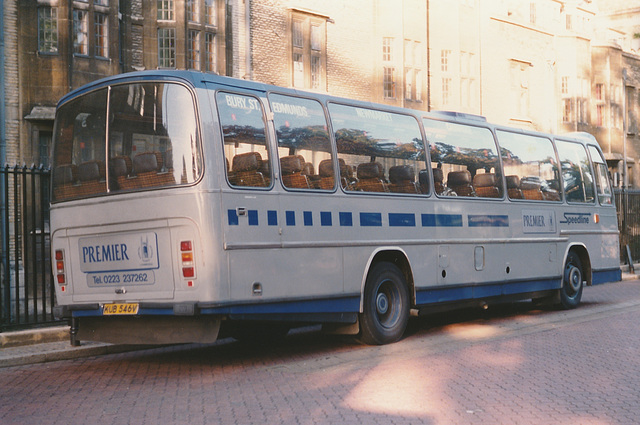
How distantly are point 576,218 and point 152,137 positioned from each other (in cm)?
964

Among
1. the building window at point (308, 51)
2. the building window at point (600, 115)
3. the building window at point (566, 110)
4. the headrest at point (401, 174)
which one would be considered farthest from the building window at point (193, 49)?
the building window at point (600, 115)

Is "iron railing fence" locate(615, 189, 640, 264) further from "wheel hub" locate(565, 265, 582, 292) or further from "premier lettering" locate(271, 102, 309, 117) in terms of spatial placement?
"premier lettering" locate(271, 102, 309, 117)

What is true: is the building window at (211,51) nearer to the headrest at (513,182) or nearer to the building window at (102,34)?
the building window at (102,34)

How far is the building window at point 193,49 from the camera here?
2345 cm

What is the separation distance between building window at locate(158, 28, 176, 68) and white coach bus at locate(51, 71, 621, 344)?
484 inches

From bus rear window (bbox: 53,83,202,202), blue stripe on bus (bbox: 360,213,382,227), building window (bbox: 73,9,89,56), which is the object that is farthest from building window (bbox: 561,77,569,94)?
bus rear window (bbox: 53,83,202,202)

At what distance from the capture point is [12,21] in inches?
819

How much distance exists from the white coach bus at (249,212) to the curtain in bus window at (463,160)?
0.04m

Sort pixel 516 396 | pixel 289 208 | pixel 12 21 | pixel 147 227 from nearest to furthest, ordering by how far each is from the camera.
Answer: pixel 516 396 < pixel 147 227 < pixel 289 208 < pixel 12 21

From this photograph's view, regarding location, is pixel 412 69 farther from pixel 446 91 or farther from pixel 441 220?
pixel 441 220

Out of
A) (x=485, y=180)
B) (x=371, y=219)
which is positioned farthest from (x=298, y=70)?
(x=371, y=219)

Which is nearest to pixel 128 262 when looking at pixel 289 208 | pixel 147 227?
pixel 147 227

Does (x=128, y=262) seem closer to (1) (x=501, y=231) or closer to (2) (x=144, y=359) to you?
(2) (x=144, y=359)

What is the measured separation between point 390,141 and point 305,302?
3.04m
